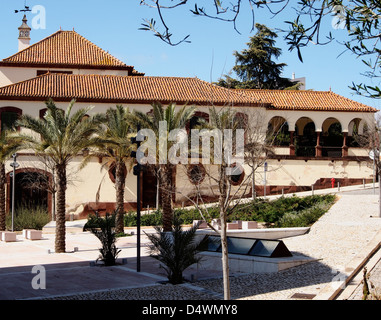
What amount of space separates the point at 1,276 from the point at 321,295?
8.73 m

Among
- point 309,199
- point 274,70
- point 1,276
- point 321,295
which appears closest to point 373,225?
point 309,199

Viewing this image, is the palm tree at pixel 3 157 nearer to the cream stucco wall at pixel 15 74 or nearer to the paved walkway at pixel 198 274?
the paved walkway at pixel 198 274

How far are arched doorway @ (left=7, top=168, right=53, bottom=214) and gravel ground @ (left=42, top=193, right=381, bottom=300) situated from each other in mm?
20017

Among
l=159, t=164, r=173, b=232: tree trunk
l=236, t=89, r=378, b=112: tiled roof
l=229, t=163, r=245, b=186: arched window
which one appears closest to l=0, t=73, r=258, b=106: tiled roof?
l=236, t=89, r=378, b=112: tiled roof

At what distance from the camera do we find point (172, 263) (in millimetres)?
13773

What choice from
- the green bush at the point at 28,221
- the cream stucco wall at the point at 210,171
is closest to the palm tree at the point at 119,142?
the cream stucco wall at the point at 210,171

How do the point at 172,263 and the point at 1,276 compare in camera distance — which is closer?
the point at 172,263

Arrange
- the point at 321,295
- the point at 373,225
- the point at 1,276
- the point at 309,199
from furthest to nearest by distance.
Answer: the point at 309,199, the point at 373,225, the point at 1,276, the point at 321,295

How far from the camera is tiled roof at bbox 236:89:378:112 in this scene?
38.1 meters

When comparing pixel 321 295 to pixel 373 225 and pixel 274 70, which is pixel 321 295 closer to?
pixel 373 225

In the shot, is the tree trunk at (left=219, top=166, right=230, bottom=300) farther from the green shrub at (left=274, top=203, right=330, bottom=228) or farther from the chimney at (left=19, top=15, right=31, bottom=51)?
the chimney at (left=19, top=15, right=31, bottom=51)

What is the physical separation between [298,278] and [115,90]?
2538 centimetres

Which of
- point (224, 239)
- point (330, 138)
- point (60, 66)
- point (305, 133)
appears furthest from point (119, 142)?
point (330, 138)

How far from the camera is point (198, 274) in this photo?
1505cm
